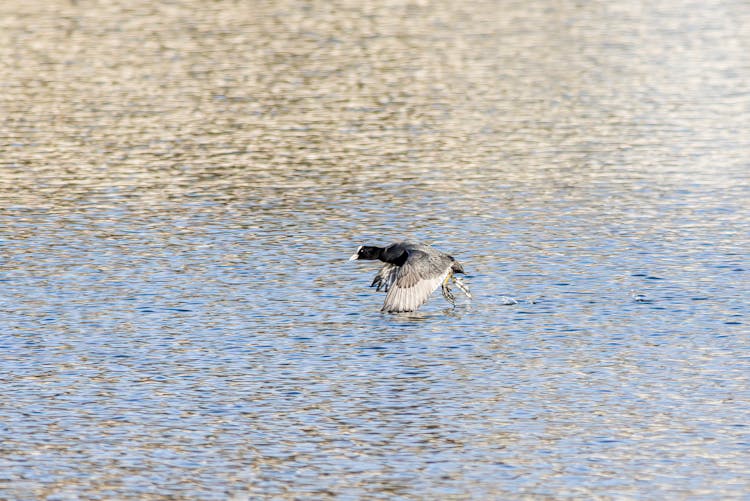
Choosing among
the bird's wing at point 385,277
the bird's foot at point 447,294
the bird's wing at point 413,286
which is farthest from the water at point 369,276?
the bird's wing at point 385,277

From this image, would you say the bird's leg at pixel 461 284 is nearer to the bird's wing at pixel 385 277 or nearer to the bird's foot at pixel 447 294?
the bird's foot at pixel 447 294

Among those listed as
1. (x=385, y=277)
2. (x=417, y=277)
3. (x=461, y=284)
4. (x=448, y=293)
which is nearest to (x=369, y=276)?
(x=385, y=277)

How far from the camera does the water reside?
15.3m

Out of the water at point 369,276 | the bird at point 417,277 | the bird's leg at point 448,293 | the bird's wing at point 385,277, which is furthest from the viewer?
the bird's wing at point 385,277

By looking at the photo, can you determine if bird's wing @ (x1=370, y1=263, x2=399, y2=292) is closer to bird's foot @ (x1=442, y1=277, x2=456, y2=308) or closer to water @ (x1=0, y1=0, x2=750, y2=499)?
water @ (x1=0, y1=0, x2=750, y2=499)

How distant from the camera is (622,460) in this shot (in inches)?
589

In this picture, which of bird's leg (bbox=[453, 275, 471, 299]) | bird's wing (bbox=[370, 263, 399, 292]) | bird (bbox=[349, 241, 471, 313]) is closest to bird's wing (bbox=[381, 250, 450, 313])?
bird (bbox=[349, 241, 471, 313])

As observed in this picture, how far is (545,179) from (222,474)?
1798 centimetres

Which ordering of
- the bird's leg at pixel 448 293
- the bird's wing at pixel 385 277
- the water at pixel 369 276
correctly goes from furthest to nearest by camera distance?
the bird's wing at pixel 385 277
the bird's leg at pixel 448 293
the water at pixel 369 276

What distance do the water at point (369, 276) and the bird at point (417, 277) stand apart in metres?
0.34

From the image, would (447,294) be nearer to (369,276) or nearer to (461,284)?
(461,284)

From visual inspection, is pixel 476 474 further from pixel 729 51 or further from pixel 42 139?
pixel 729 51

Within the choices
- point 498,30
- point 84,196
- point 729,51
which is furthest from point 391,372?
point 498,30

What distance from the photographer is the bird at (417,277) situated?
835 inches
